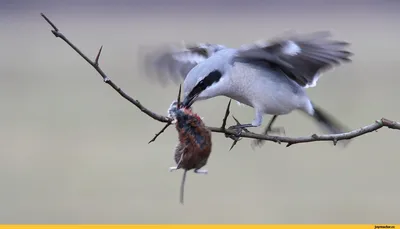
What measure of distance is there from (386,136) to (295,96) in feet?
16.4

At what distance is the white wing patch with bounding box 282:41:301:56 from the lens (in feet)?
7.42

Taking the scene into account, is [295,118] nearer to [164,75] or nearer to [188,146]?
[164,75]

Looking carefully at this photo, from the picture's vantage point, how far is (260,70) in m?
2.50

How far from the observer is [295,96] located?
101 inches

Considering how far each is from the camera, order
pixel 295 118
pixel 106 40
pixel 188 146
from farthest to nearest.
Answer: pixel 106 40 < pixel 295 118 < pixel 188 146

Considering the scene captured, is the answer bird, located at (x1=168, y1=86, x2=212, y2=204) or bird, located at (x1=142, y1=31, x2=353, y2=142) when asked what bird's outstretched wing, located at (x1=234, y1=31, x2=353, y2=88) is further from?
bird, located at (x1=168, y1=86, x2=212, y2=204)

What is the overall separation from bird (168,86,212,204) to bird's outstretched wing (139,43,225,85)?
1059 mm

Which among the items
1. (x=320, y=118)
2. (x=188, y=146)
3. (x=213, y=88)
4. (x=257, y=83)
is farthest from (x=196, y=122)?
(x=320, y=118)

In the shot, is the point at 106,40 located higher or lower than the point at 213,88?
lower

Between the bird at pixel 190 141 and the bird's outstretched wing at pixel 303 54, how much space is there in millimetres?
752

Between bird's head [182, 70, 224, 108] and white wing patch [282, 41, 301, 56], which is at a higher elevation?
white wing patch [282, 41, 301, 56]

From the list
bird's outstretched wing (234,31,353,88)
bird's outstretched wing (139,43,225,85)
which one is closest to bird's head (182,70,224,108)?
bird's outstretched wing (234,31,353,88)

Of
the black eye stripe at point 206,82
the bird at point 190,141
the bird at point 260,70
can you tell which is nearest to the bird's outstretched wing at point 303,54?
the bird at point 260,70

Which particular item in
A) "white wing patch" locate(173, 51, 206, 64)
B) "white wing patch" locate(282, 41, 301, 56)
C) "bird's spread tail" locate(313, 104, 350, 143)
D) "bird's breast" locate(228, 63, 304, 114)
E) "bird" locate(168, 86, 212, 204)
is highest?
"bird" locate(168, 86, 212, 204)
